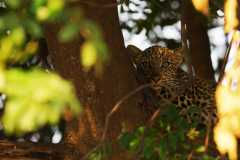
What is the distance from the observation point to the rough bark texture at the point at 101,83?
11.6ft

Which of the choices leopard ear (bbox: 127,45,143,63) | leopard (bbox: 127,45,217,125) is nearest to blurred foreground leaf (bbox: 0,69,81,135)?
leopard (bbox: 127,45,217,125)

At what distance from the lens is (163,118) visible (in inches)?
126

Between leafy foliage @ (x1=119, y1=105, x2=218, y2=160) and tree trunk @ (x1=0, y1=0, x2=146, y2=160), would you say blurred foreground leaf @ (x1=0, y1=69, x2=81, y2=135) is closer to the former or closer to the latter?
leafy foliage @ (x1=119, y1=105, x2=218, y2=160)

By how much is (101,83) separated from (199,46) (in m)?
2.12

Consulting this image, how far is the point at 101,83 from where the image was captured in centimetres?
353

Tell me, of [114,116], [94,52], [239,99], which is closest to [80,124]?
[114,116]

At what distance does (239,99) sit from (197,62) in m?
3.26

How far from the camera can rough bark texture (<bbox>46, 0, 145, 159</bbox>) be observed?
3.54 metres

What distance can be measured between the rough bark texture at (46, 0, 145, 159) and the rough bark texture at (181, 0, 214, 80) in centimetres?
185

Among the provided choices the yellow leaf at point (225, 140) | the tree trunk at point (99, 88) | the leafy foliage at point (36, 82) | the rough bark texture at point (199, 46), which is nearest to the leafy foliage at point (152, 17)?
the rough bark texture at point (199, 46)

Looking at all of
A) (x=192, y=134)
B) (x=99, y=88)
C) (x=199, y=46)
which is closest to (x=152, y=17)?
(x=199, y=46)

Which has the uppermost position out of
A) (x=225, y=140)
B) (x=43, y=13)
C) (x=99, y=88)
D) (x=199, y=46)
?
(x=43, y=13)

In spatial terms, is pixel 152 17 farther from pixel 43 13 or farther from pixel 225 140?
pixel 43 13

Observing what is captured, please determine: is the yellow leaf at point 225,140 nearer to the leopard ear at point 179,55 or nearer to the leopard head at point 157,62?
the leopard head at point 157,62
